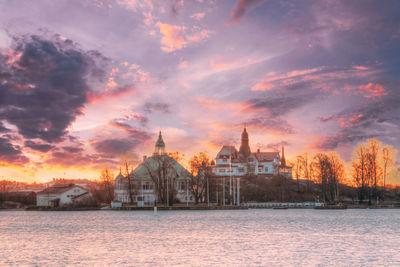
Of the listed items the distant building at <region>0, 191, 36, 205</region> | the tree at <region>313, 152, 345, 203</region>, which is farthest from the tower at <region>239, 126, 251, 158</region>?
the distant building at <region>0, 191, 36, 205</region>

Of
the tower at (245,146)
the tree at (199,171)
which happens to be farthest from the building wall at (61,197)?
the tower at (245,146)

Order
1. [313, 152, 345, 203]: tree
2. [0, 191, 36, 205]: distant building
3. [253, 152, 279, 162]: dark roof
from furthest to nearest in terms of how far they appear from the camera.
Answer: [253, 152, 279, 162]: dark roof → [0, 191, 36, 205]: distant building → [313, 152, 345, 203]: tree

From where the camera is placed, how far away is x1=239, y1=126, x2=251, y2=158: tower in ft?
587

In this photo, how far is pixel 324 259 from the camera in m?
29.7

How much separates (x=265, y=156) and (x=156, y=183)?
73.8 meters

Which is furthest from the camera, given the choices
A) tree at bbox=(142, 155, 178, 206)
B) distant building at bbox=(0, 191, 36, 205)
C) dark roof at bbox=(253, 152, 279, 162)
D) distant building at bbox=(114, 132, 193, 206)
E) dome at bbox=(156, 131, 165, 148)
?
dark roof at bbox=(253, 152, 279, 162)

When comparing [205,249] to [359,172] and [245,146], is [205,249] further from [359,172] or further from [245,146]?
[245,146]

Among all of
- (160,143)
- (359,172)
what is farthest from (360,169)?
(160,143)

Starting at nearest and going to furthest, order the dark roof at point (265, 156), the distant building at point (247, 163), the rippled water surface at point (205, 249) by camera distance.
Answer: the rippled water surface at point (205, 249)
the distant building at point (247, 163)
the dark roof at point (265, 156)

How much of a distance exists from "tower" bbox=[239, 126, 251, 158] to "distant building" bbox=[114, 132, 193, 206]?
171ft

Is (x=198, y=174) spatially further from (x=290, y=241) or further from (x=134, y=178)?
(x=290, y=241)

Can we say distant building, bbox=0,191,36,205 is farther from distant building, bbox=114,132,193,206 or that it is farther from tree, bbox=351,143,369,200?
tree, bbox=351,143,369,200

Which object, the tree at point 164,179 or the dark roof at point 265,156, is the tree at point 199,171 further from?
the dark roof at point 265,156

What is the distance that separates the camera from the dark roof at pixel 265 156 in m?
169
